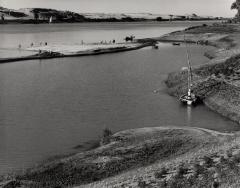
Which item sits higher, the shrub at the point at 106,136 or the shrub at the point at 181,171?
the shrub at the point at 181,171

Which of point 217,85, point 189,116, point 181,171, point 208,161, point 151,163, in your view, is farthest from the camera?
point 217,85

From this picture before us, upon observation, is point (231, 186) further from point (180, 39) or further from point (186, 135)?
point (180, 39)

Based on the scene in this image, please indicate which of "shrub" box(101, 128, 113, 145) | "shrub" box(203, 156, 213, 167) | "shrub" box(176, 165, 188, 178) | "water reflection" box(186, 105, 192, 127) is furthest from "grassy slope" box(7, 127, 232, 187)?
"water reflection" box(186, 105, 192, 127)

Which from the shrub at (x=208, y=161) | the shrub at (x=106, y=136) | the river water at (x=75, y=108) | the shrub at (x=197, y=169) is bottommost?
the river water at (x=75, y=108)

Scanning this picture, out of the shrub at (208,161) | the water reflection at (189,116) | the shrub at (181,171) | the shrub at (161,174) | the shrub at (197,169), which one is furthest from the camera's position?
the water reflection at (189,116)

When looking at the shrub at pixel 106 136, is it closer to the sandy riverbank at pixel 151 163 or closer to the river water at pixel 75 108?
the sandy riverbank at pixel 151 163

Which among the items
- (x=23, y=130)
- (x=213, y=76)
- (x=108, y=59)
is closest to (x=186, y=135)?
(x=23, y=130)

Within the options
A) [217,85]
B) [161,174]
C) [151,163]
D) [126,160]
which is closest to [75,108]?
[217,85]

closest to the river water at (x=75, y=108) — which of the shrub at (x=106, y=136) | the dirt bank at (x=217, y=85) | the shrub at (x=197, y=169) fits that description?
the shrub at (x=106, y=136)

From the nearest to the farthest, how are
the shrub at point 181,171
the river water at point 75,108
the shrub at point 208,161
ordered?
1. the shrub at point 181,171
2. the shrub at point 208,161
3. the river water at point 75,108

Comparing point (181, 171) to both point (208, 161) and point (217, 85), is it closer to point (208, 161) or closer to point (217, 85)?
point (208, 161)

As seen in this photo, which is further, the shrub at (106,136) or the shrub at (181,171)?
the shrub at (106,136)

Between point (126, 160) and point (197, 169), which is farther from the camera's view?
point (126, 160)
